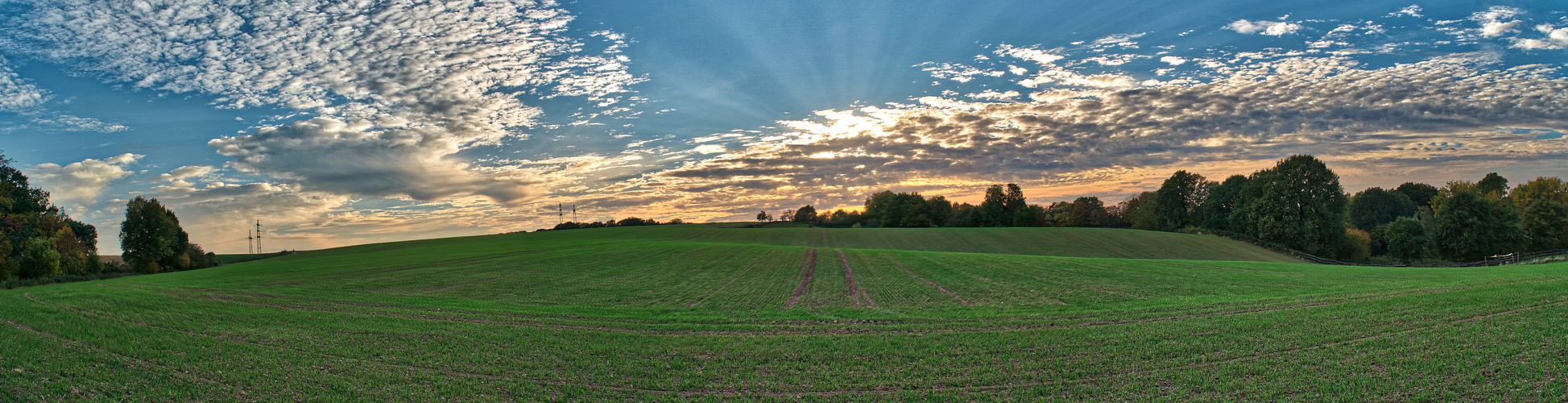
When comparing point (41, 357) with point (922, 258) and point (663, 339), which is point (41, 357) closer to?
point (663, 339)

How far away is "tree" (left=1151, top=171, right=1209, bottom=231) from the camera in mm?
78000

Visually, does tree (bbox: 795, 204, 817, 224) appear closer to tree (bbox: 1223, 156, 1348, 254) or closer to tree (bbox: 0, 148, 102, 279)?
tree (bbox: 1223, 156, 1348, 254)

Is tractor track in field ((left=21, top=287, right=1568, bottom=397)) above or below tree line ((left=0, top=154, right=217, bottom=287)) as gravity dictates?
below

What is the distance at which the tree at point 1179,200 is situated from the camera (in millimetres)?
78000

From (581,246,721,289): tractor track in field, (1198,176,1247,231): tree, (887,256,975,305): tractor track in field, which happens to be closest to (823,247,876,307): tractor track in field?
(887,256,975,305): tractor track in field

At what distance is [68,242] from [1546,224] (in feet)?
434

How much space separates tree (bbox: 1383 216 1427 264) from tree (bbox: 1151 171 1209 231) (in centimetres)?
1835

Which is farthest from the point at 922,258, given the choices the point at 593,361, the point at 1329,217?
the point at 1329,217

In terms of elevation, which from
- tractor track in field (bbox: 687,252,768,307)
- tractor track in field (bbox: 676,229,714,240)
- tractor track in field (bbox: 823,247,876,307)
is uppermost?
tractor track in field (bbox: 676,229,714,240)

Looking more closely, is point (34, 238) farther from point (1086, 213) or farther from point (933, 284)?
point (1086, 213)

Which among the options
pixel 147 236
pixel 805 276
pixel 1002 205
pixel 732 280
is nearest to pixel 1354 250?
pixel 1002 205

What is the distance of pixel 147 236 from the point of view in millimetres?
60219

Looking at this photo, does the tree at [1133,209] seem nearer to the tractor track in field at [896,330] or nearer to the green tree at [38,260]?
the tractor track in field at [896,330]

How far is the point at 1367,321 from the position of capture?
43.3 ft
